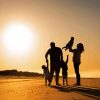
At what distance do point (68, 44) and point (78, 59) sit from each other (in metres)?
0.90

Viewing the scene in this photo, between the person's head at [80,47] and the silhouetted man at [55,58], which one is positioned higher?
the person's head at [80,47]

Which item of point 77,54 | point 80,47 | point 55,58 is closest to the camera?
point 80,47

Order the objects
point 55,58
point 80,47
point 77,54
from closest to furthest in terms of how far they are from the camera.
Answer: point 80,47 → point 77,54 → point 55,58

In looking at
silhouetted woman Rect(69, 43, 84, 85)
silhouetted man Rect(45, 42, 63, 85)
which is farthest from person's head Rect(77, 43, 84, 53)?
silhouetted man Rect(45, 42, 63, 85)

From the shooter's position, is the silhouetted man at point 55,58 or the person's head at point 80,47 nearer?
the person's head at point 80,47

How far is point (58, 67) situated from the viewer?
24047 mm

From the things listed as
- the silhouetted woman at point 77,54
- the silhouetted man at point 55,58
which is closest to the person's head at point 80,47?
the silhouetted woman at point 77,54

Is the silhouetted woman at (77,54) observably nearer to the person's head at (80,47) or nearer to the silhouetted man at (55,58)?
the person's head at (80,47)

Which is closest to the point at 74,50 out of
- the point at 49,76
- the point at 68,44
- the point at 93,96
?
the point at 68,44

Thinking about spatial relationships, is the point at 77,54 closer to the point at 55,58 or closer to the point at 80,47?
the point at 80,47

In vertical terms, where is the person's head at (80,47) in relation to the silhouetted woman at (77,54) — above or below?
above

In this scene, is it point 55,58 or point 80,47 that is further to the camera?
point 55,58

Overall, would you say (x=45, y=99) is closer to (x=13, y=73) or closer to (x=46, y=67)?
(x=46, y=67)

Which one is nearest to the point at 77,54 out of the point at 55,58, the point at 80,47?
the point at 80,47
